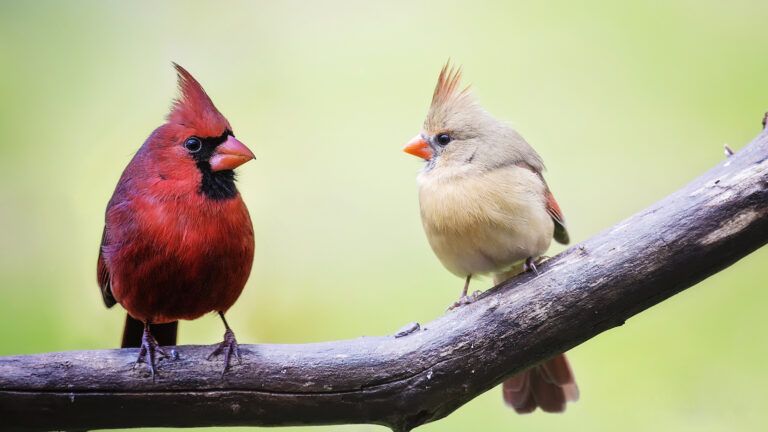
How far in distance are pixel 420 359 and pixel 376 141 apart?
1.55 m

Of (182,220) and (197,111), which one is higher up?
(197,111)

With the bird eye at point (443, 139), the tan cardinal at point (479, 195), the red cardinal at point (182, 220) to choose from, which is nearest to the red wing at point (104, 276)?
the red cardinal at point (182, 220)

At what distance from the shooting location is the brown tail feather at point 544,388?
2842 millimetres

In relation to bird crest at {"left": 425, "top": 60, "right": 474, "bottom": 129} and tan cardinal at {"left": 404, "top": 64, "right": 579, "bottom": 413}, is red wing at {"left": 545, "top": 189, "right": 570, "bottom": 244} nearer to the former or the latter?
tan cardinal at {"left": 404, "top": 64, "right": 579, "bottom": 413}

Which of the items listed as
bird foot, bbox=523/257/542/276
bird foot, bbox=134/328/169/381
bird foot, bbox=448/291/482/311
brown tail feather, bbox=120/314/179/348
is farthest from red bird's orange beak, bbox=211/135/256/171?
bird foot, bbox=523/257/542/276

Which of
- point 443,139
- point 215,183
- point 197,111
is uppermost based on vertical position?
point 443,139

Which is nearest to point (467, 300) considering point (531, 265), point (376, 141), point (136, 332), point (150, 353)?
point (531, 265)

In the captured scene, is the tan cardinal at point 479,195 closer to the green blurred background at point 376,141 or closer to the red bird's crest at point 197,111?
the red bird's crest at point 197,111

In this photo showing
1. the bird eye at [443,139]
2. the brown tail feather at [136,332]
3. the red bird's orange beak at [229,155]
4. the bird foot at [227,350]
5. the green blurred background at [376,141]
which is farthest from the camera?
the green blurred background at [376,141]

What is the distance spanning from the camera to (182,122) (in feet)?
7.36

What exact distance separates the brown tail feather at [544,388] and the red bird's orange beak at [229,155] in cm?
119

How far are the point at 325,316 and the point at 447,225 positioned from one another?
116cm

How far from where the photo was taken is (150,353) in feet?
7.53

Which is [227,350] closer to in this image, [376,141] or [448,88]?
[448,88]
